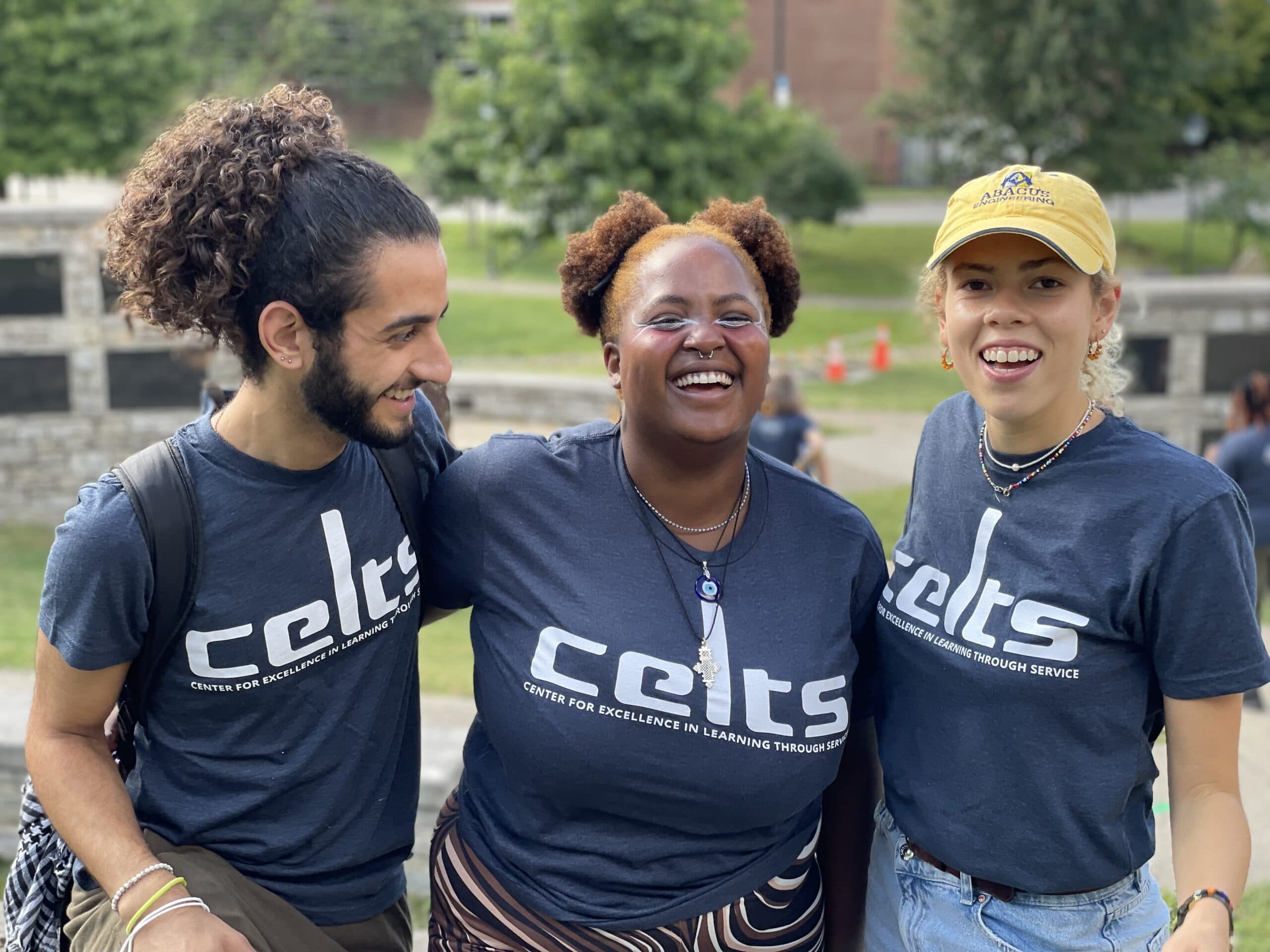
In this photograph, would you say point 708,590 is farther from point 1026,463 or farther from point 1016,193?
point 1016,193

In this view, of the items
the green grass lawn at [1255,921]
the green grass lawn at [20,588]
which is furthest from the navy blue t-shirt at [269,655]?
the green grass lawn at [20,588]

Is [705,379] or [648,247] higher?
[648,247]

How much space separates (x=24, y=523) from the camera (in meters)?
12.5

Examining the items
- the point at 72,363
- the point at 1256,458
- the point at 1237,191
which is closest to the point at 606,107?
the point at 72,363

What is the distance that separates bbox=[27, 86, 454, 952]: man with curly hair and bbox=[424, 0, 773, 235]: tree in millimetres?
14673

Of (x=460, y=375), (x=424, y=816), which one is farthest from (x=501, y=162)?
(x=424, y=816)

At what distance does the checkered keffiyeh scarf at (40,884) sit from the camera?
2371mm

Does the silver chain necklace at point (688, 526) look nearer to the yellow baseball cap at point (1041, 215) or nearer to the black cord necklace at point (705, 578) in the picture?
the black cord necklace at point (705, 578)

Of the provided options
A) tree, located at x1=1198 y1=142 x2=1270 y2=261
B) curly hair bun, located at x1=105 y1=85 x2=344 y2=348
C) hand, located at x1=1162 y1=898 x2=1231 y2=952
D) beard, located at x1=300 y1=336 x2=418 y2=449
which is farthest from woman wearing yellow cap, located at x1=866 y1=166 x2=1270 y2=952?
tree, located at x1=1198 y1=142 x2=1270 y2=261

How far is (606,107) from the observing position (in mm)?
17047

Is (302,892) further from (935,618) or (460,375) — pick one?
(460,375)

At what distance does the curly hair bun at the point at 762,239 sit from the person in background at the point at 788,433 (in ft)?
20.8

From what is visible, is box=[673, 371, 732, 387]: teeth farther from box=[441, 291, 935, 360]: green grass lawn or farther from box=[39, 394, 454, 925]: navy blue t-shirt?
box=[441, 291, 935, 360]: green grass lawn

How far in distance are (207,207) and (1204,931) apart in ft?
6.47
